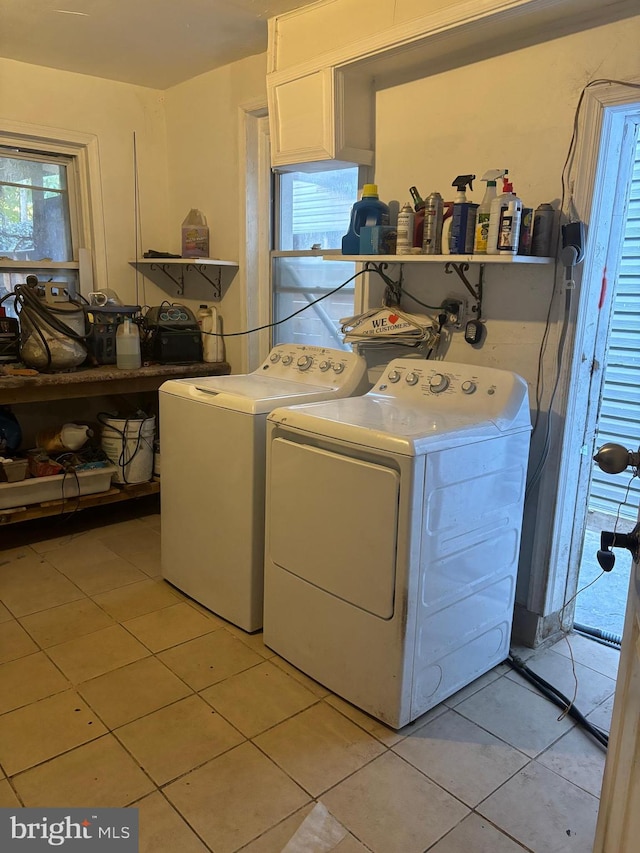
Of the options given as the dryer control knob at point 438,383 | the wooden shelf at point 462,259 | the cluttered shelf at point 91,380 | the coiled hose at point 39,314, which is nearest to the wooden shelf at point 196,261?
the cluttered shelf at point 91,380

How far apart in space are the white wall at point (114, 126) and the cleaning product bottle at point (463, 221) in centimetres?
218

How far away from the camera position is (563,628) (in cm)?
242

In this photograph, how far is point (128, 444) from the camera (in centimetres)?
324

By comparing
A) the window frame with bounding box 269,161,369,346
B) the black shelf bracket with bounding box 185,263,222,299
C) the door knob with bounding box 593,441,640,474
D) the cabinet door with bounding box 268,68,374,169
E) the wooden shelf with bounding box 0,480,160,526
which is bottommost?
the wooden shelf with bounding box 0,480,160,526

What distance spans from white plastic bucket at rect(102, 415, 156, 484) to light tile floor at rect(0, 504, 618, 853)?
87cm

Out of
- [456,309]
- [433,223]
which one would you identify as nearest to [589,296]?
[456,309]

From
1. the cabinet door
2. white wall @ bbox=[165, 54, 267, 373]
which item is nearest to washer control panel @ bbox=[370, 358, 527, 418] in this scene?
the cabinet door

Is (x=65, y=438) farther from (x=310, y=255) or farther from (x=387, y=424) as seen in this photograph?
(x=387, y=424)

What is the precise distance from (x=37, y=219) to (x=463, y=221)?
243cm

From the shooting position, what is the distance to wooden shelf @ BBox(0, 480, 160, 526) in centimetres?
291

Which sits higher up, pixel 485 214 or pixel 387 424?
pixel 485 214

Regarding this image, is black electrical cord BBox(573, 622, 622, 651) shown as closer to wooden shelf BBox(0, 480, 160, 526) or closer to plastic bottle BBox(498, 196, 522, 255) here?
plastic bottle BBox(498, 196, 522, 255)

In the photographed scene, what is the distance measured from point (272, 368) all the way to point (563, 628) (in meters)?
1.59

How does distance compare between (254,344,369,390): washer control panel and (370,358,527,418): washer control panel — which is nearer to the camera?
(370,358,527,418): washer control panel
